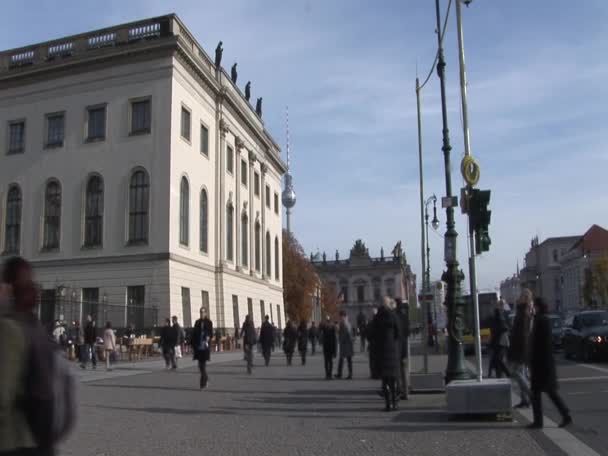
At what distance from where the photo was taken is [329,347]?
69.0 feet

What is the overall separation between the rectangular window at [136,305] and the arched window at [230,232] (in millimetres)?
10374

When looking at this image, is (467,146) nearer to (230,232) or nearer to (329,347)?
(329,347)

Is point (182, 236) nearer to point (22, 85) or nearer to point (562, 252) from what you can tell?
point (22, 85)

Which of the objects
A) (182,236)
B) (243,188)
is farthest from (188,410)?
(243,188)

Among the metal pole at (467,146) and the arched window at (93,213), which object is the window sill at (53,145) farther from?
the metal pole at (467,146)

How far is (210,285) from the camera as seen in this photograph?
41906 mm

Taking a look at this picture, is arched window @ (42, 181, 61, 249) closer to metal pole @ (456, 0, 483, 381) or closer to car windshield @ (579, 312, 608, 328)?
car windshield @ (579, 312, 608, 328)

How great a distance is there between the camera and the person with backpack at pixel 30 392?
329cm

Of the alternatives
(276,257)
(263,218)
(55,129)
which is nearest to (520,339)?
(55,129)

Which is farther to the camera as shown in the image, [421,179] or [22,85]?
[22,85]

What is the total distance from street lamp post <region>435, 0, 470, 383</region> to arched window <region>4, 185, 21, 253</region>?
100 ft

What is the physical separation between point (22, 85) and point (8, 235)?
878 centimetres

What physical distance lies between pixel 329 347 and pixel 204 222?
2248 cm

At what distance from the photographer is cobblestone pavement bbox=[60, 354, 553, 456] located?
8.76m
